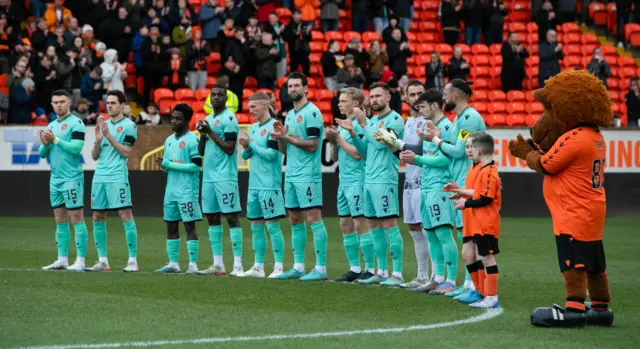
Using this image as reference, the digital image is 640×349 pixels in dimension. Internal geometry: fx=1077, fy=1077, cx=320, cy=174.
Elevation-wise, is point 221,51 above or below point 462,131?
above

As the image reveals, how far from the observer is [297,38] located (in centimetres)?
2436

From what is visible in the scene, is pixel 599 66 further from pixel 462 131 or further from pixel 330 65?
pixel 462 131

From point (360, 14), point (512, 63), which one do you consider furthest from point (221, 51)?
point (512, 63)

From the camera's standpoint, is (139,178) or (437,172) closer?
(437,172)

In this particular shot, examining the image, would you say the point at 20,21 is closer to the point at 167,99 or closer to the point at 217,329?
the point at 167,99

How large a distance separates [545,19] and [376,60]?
239 inches

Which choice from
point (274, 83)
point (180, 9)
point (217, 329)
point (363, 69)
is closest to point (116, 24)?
point (180, 9)

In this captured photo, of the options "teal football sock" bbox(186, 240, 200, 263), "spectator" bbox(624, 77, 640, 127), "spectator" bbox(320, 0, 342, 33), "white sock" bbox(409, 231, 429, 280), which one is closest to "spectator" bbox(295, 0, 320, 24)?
"spectator" bbox(320, 0, 342, 33)

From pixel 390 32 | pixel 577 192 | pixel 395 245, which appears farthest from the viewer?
pixel 390 32

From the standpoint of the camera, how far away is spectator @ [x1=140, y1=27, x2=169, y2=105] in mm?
23141

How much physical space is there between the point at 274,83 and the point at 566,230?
1610 cm

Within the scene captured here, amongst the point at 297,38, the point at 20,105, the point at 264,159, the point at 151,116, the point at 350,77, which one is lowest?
the point at 264,159

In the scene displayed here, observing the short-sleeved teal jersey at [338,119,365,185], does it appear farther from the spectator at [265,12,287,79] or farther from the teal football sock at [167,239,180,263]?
the spectator at [265,12,287,79]

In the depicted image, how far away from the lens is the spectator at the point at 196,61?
78.4 ft
